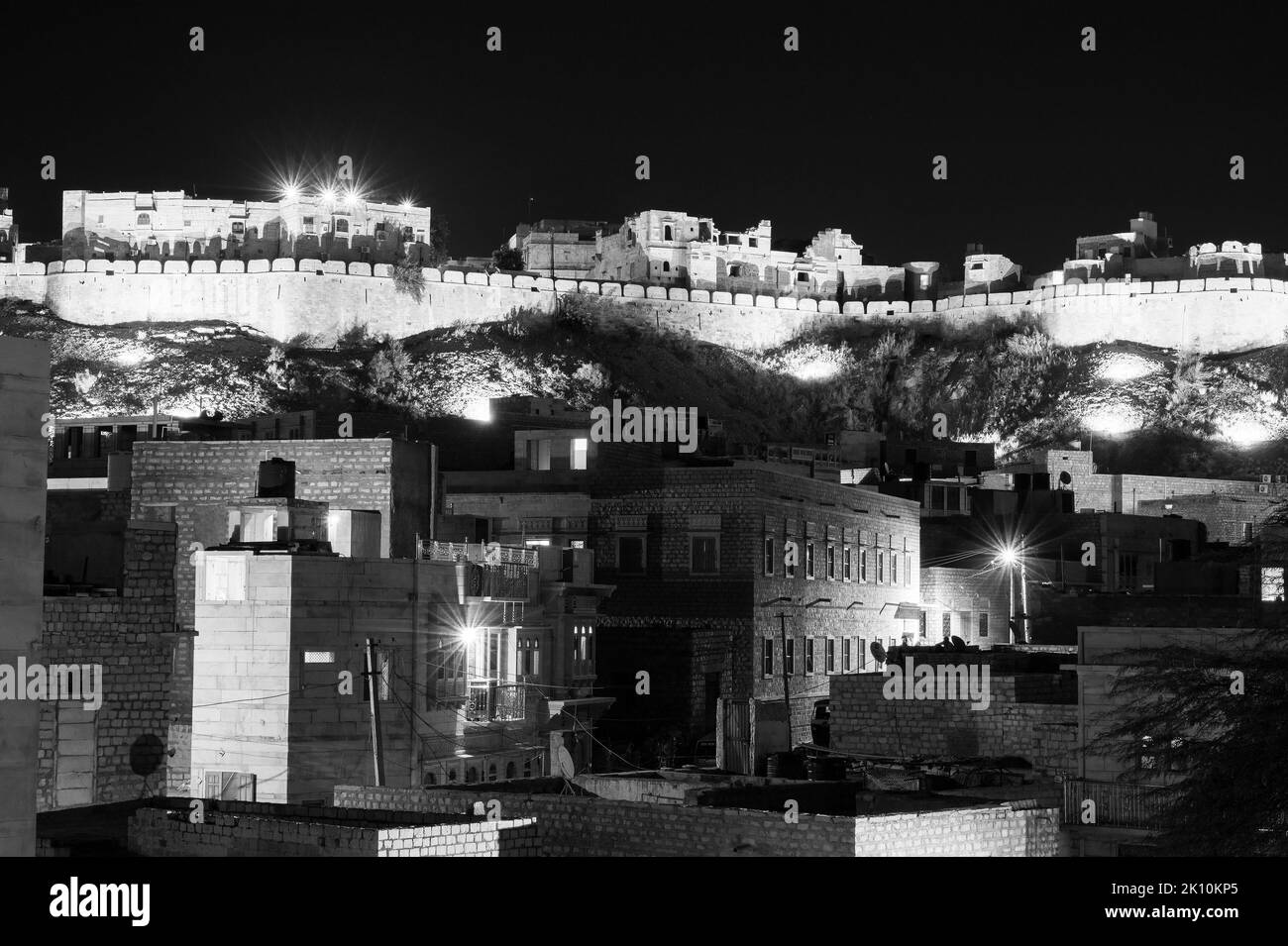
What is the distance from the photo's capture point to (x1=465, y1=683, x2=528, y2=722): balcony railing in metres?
26.7

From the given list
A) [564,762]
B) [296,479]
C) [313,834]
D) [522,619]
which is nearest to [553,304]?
[522,619]

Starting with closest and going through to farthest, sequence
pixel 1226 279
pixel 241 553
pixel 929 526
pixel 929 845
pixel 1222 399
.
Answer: pixel 929 845, pixel 241 553, pixel 929 526, pixel 1222 399, pixel 1226 279

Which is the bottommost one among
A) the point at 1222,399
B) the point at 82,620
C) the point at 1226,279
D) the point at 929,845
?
the point at 929,845

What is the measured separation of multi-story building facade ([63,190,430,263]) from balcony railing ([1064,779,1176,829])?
9156 cm

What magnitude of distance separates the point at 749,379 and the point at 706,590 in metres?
75.6

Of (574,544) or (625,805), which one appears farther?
(574,544)

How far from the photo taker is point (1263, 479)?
75875 millimetres

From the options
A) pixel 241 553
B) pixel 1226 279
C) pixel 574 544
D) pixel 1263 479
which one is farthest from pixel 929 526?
pixel 1226 279

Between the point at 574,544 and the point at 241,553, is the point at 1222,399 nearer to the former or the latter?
the point at 574,544

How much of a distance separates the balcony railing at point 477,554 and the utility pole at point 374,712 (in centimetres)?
221

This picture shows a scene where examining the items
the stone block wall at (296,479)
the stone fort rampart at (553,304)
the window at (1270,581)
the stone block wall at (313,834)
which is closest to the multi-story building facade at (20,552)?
the stone block wall at (313,834)

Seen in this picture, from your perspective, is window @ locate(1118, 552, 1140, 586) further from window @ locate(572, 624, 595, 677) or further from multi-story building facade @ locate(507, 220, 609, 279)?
multi-story building facade @ locate(507, 220, 609, 279)

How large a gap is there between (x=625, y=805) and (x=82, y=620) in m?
6.99

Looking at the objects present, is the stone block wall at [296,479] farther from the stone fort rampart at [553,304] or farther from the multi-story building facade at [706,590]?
the stone fort rampart at [553,304]
